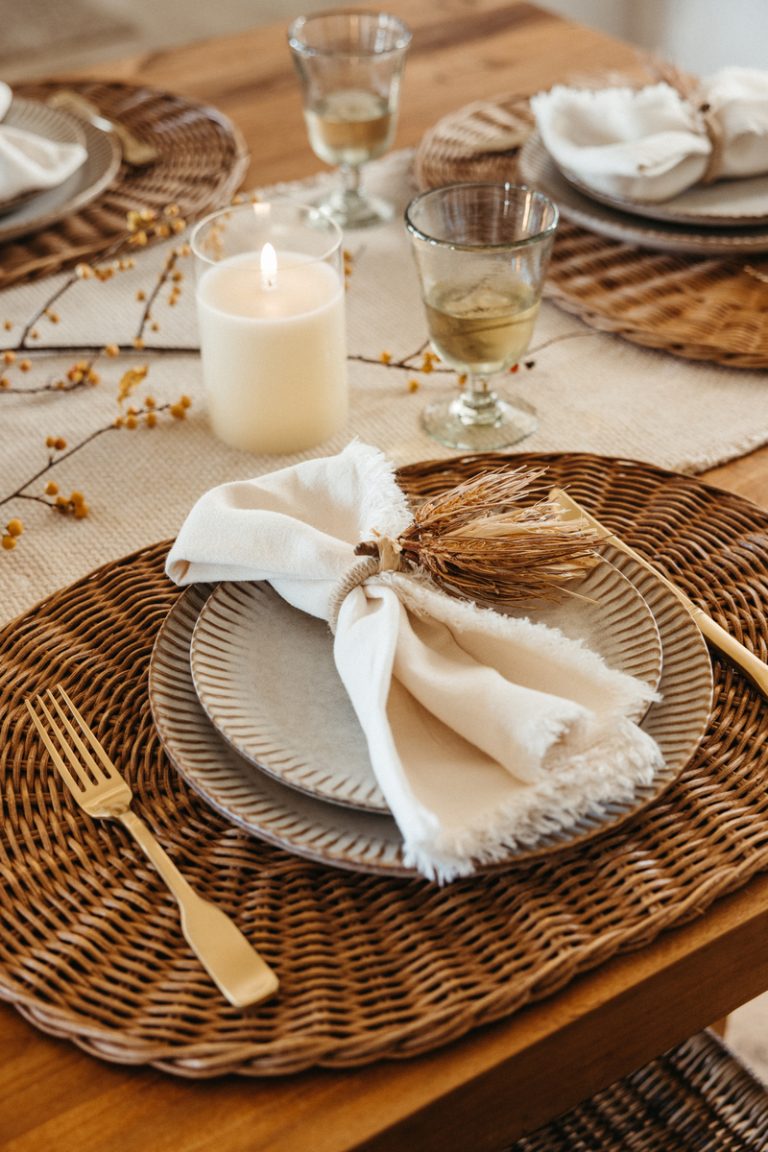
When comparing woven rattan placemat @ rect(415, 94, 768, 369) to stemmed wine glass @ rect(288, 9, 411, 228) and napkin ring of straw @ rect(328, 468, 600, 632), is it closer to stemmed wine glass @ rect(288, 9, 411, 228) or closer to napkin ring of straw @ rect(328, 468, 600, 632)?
stemmed wine glass @ rect(288, 9, 411, 228)

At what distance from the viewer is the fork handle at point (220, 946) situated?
0.50 m

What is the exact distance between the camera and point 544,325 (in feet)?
3.52

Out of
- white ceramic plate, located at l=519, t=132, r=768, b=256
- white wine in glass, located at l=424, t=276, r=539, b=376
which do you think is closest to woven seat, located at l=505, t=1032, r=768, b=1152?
white wine in glass, located at l=424, t=276, r=539, b=376

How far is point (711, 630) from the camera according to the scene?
67 centimetres

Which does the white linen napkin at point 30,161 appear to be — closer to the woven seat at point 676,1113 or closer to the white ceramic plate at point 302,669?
the white ceramic plate at point 302,669

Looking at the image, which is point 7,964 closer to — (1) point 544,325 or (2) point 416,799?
(2) point 416,799

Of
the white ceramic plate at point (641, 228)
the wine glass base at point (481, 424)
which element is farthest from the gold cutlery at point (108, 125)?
the wine glass base at point (481, 424)

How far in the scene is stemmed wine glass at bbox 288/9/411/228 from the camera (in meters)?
1.16

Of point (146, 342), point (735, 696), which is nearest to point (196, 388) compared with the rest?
point (146, 342)

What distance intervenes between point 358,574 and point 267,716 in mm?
87

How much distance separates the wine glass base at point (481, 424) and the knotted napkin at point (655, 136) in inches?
10.1

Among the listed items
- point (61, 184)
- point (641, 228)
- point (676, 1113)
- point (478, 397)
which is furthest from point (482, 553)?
point (61, 184)

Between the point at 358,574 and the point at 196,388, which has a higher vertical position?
the point at 358,574

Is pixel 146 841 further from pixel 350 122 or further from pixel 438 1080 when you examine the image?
pixel 350 122
